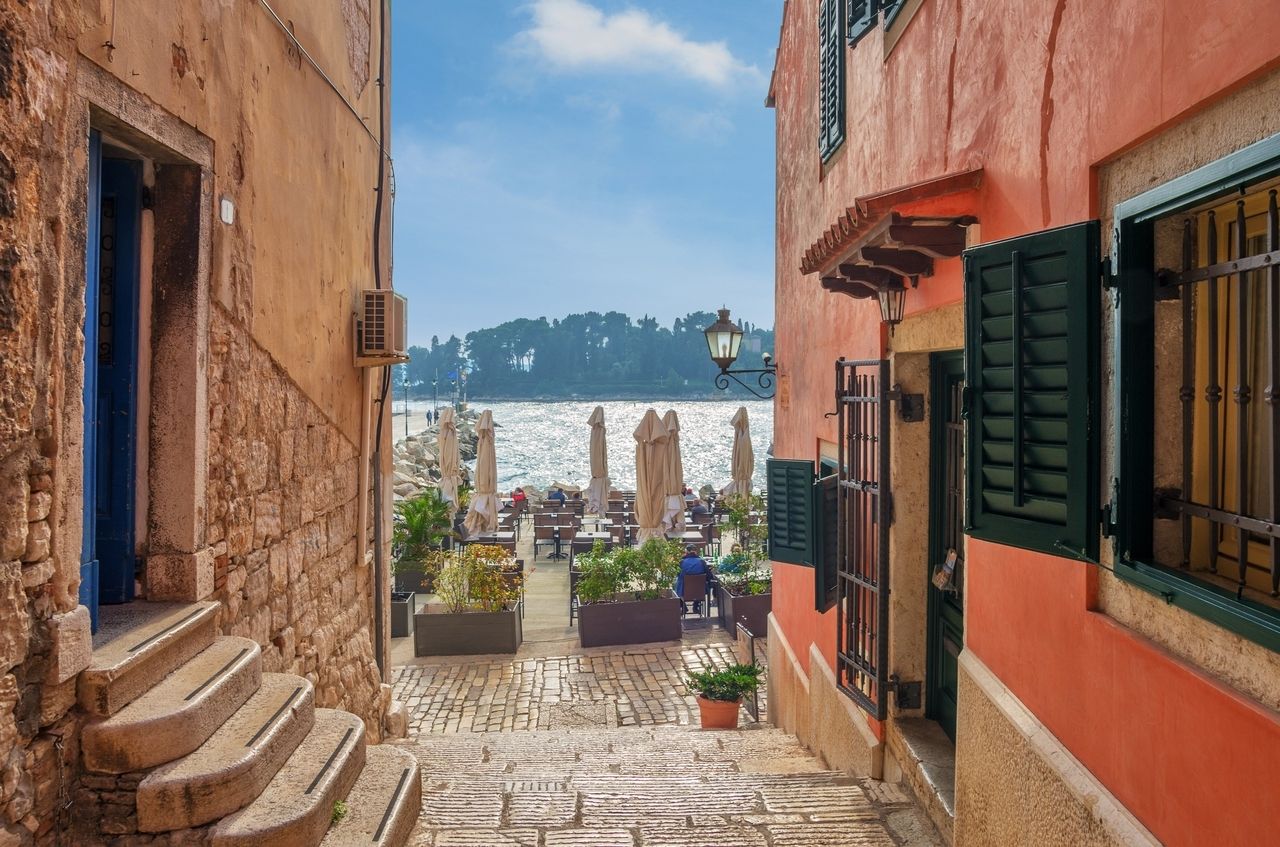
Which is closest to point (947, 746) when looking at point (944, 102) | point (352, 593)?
point (944, 102)

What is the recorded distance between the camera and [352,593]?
237 inches

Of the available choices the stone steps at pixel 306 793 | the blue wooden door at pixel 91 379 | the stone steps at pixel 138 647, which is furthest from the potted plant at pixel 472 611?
the blue wooden door at pixel 91 379

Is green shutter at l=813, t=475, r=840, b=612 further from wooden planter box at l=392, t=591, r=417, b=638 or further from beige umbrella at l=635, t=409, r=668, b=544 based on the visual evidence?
beige umbrella at l=635, t=409, r=668, b=544

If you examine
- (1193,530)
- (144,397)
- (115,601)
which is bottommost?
(115,601)

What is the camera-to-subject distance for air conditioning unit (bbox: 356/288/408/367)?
238 inches

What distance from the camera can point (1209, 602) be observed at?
7.32ft

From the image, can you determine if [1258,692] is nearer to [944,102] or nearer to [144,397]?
[944,102]

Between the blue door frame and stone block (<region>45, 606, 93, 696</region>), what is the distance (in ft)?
2.68

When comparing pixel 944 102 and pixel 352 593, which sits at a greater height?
pixel 944 102

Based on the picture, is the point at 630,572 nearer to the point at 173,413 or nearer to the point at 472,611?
the point at 472,611

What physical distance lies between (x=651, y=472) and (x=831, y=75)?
286 inches

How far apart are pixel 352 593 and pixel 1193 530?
5.04m

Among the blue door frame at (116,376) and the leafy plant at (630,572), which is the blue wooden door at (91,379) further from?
the leafy plant at (630,572)

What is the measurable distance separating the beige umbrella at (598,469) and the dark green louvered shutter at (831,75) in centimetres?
851
